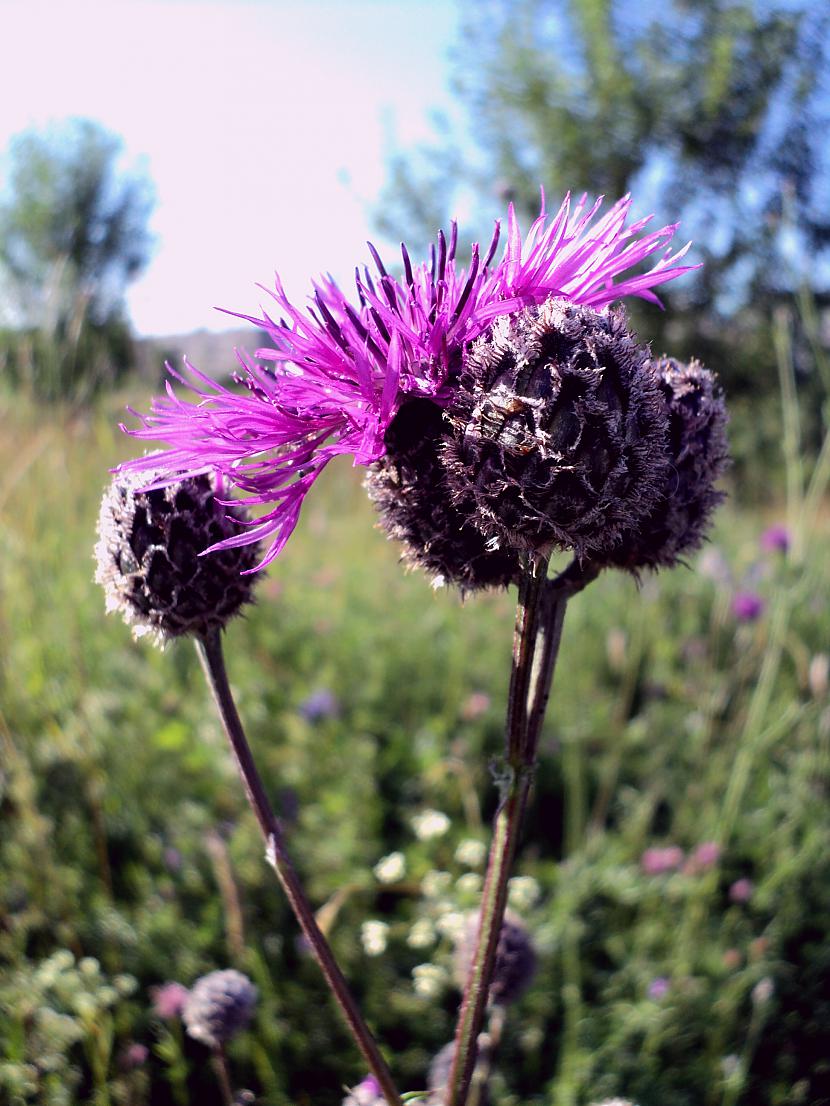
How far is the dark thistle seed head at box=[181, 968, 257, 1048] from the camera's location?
5.76ft

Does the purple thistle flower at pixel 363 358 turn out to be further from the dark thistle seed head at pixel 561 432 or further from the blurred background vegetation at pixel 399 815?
the blurred background vegetation at pixel 399 815

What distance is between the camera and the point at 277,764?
3.44 metres

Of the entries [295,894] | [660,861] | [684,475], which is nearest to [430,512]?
[684,475]

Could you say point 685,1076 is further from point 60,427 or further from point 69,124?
point 69,124

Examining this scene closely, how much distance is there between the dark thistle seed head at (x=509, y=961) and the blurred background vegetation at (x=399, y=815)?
0.48ft

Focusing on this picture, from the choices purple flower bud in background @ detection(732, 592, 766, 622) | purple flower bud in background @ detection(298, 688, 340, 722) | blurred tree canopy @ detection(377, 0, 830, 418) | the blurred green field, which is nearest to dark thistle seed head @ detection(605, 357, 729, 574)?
the blurred green field

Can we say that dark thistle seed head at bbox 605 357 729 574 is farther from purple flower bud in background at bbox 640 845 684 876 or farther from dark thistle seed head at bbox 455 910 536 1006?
purple flower bud in background at bbox 640 845 684 876

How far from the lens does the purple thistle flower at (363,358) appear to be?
1.15 m

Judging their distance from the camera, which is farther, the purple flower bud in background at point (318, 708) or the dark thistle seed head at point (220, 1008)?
the purple flower bud in background at point (318, 708)

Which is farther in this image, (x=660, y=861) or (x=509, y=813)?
(x=660, y=861)

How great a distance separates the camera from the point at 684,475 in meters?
1.26

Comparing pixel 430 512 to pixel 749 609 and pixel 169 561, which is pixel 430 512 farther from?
pixel 749 609

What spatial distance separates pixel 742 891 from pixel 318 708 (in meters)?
1.61

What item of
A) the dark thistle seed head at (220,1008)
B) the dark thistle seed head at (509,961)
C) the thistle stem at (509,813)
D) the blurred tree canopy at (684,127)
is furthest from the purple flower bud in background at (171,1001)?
the blurred tree canopy at (684,127)
